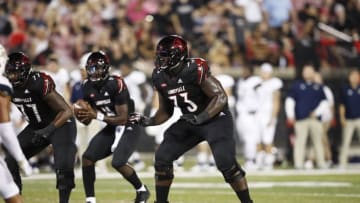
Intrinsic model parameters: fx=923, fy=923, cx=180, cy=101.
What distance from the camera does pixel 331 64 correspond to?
57.4ft

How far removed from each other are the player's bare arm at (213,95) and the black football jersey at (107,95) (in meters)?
1.55

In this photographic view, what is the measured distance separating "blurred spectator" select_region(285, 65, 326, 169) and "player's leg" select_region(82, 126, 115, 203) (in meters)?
6.61

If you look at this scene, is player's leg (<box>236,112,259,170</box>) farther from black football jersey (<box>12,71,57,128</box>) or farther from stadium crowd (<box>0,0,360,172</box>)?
black football jersey (<box>12,71,57,128</box>)

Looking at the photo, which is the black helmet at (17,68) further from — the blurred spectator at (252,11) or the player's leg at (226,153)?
the blurred spectator at (252,11)

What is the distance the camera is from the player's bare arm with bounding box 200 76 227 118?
843cm

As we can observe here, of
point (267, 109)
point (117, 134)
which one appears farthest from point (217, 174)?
point (117, 134)

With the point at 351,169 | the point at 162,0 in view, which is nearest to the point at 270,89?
the point at 351,169

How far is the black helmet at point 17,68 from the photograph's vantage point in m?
8.94

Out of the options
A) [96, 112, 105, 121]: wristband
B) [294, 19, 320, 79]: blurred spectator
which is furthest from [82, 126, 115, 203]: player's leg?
[294, 19, 320, 79]: blurred spectator

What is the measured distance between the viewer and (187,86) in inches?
340

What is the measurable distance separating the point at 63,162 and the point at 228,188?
3.61 meters

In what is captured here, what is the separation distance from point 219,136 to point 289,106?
7.83m

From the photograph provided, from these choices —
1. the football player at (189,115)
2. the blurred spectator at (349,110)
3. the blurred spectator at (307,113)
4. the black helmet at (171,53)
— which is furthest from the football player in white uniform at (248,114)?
the black helmet at (171,53)

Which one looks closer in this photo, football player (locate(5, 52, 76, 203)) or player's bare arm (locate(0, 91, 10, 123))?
player's bare arm (locate(0, 91, 10, 123))
